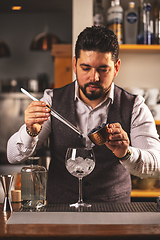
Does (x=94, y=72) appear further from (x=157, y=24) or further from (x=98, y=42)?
(x=157, y=24)

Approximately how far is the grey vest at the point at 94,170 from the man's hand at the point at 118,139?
1.01 feet

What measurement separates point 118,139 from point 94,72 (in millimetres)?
386

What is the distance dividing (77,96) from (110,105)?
179 mm

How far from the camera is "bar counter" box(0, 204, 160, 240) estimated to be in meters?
0.84

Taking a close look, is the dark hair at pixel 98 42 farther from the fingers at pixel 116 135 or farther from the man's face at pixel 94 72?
the fingers at pixel 116 135

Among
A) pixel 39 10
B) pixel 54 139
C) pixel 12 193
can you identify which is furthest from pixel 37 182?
pixel 39 10

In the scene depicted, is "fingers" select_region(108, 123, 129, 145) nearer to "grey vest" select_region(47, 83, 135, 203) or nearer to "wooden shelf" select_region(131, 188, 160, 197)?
"grey vest" select_region(47, 83, 135, 203)

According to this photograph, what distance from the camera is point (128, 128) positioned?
1.56 m

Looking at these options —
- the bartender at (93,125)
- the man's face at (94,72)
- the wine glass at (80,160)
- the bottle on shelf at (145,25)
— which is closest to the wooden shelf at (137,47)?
the bottle on shelf at (145,25)

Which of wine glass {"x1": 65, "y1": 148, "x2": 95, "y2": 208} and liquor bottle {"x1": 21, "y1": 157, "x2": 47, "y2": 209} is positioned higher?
wine glass {"x1": 65, "y1": 148, "x2": 95, "y2": 208}

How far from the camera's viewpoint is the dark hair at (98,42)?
140 cm

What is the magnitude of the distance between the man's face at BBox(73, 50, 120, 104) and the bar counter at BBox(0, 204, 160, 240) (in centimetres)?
68

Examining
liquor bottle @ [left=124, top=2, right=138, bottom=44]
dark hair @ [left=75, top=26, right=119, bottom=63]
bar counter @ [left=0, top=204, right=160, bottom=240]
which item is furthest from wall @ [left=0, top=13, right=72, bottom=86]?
bar counter @ [left=0, top=204, right=160, bottom=240]

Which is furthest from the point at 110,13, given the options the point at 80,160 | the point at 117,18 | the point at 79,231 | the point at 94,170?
the point at 79,231
